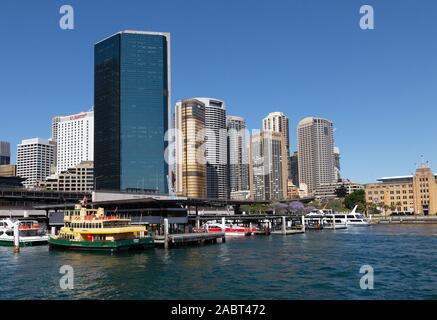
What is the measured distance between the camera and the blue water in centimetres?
4172

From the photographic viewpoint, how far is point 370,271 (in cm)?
5400

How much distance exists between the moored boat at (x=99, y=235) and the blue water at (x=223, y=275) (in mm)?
2665

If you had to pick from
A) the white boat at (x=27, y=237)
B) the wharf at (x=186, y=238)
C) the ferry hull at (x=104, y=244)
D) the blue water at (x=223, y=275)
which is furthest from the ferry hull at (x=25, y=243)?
the wharf at (x=186, y=238)

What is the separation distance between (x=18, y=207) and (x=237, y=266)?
12644cm

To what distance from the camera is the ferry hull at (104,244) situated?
77.8m

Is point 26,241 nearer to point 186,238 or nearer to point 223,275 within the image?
point 186,238

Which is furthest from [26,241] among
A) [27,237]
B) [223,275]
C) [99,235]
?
[223,275]

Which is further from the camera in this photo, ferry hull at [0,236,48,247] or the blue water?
ferry hull at [0,236,48,247]
